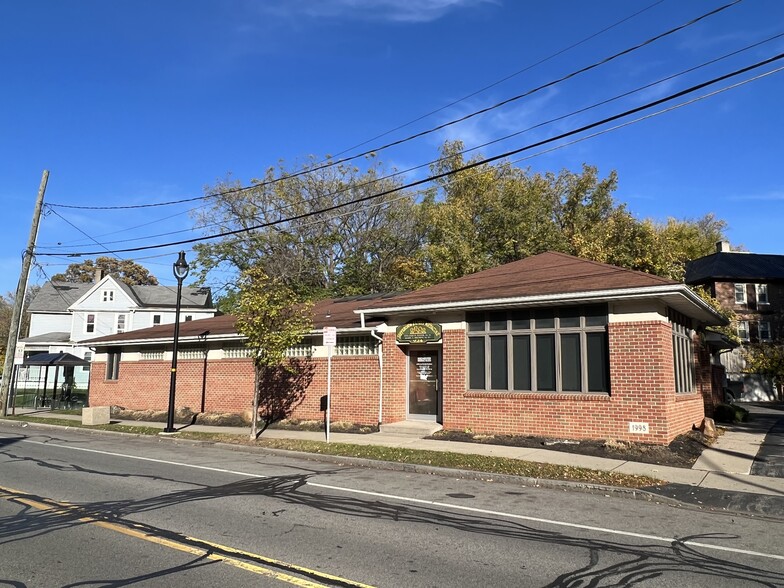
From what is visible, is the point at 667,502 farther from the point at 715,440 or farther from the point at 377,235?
the point at 377,235

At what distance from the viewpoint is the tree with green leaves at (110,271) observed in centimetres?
7919

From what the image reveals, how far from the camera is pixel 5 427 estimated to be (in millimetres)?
21703

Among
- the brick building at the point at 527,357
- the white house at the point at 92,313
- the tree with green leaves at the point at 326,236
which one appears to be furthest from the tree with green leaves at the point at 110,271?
the brick building at the point at 527,357

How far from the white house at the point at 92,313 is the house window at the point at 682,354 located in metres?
44.6

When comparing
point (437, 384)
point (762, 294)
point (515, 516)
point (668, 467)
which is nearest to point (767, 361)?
point (762, 294)

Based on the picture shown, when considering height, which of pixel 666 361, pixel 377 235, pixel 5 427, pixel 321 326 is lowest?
pixel 5 427

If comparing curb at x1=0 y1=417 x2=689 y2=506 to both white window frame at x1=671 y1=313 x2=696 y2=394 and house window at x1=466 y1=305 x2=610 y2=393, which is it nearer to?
house window at x1=466 y1=305 x2=610 y2=393

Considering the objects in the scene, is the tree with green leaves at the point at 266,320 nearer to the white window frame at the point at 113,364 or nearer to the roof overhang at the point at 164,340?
the roof overhang at the point at 164,340

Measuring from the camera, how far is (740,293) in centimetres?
4906

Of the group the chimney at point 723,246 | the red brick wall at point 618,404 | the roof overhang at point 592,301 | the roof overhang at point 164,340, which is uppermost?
the chimney at point 723,246

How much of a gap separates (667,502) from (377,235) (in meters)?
31.5

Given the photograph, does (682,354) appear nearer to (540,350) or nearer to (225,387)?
(540,350)

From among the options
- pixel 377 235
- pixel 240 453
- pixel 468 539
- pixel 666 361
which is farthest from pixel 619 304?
pixel 377 235

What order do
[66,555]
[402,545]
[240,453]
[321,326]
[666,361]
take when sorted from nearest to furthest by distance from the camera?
1. [66,555]
2. [402,545]
3. [666,361]
4. [240,453]
5. [321,326]
